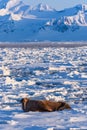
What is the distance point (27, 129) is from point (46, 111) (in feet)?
6.10

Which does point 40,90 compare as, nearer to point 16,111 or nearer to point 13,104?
point 13,104

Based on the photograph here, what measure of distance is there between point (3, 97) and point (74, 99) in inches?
72.5

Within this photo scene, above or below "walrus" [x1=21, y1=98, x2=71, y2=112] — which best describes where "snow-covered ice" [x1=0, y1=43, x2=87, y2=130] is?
below

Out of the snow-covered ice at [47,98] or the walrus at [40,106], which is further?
the walrus at [40,106]

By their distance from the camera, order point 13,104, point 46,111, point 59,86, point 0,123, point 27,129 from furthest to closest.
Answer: point 59,86 < point 13,104 < point 46,111 < point 0,123 < point 27,129

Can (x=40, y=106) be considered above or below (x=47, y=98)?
above

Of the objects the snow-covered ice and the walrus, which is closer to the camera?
the snow-covered ice

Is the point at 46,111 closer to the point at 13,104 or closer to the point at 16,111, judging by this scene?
the point at 16,111

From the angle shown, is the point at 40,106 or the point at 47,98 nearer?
the point at 40,106

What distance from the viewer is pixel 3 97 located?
12.8m

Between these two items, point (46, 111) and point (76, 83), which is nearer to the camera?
point (46, 111)

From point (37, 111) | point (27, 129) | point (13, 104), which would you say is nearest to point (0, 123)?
point (27, 129)

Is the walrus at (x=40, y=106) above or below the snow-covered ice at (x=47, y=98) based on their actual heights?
above

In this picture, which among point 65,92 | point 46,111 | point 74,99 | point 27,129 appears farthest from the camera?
point 65,92
